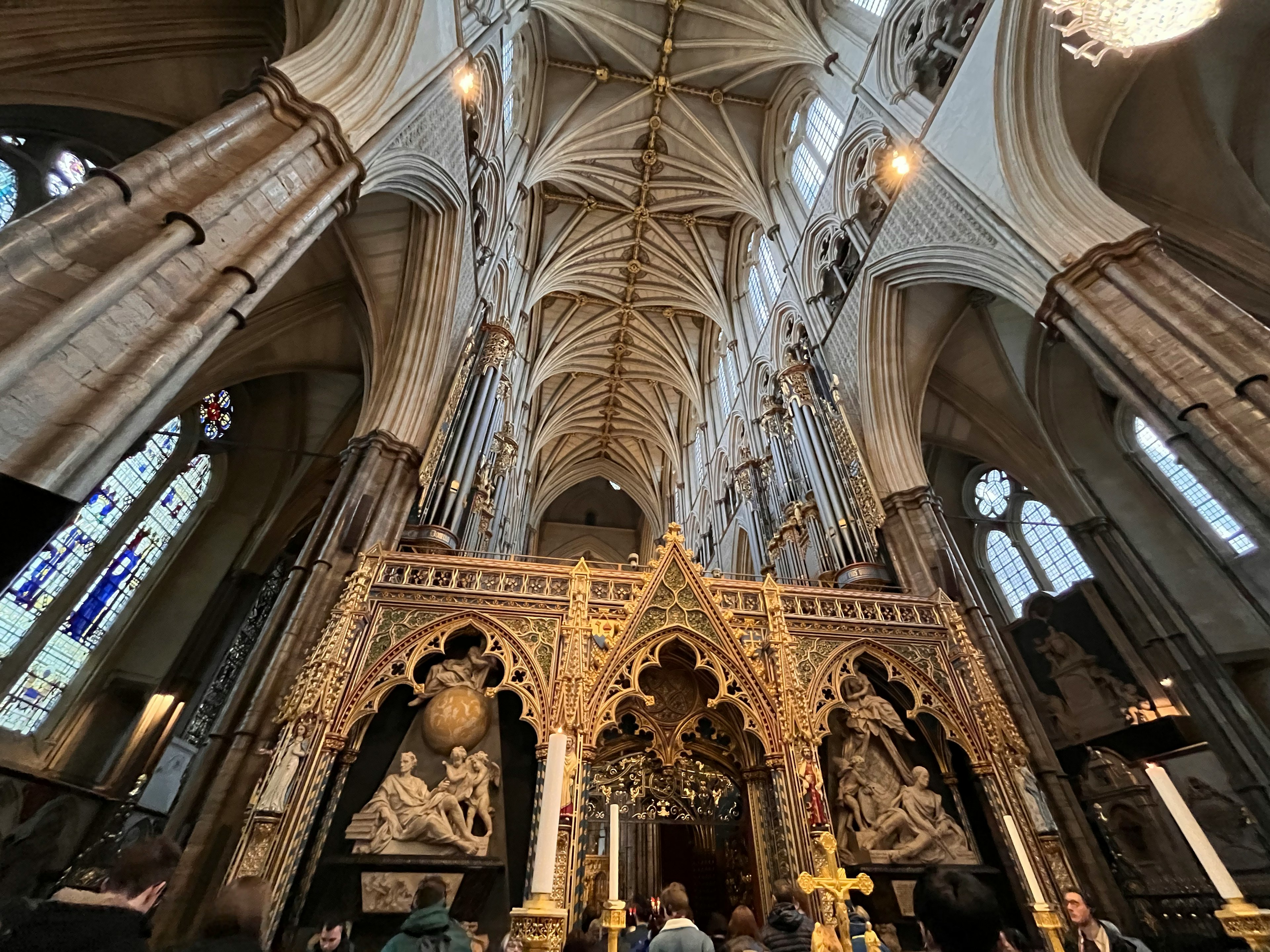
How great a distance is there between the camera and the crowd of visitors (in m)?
1.60

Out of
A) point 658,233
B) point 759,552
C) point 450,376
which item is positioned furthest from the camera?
point 658,233

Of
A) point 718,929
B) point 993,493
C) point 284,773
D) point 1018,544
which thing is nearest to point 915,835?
point 718,929

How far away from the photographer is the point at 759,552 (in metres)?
14.4

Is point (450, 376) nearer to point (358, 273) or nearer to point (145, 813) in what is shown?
point (358, 273)

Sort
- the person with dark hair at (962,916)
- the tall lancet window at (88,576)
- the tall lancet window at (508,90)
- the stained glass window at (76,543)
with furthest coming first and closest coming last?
1. the tall lancet window at (508,90)
2. the tall lancet window at (88,576)
3. the stained glass window at (76,543)
4. the person with dark hair at (962,916)

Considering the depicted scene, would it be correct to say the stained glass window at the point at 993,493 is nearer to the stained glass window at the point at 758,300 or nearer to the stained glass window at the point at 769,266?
the stained glass window at the point at 758,300

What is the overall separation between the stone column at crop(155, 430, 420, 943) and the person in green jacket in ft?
13.1

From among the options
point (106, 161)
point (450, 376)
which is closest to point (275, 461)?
point (450, 376)

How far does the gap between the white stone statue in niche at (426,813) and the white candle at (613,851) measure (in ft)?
12.4

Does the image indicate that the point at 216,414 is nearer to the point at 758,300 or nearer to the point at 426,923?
the point at 426,923

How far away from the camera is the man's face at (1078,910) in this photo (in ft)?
10.5

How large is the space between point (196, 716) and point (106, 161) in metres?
9.71

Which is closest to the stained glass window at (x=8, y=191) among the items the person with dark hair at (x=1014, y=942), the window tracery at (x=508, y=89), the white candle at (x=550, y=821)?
the window tracery at (x=508, y=89)

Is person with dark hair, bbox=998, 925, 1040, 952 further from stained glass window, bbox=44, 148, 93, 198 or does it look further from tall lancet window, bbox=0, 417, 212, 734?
stained glass window, bbox=44, 148, 93, 198
